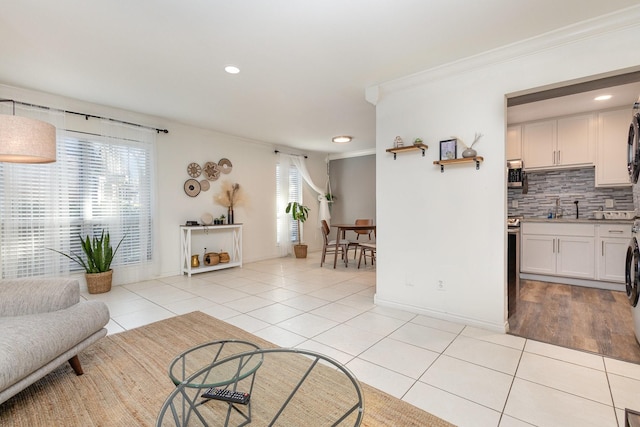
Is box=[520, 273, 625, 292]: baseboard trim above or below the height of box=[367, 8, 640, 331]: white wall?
below

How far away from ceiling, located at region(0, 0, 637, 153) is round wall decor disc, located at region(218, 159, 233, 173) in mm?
1653

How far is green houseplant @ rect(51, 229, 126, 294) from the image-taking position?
379 centimetres

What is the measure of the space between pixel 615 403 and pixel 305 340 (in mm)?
1944

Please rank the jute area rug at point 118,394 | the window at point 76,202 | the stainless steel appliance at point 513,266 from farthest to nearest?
the window at point 76,202
the stainless steel appliance at point 513,266
the jute area rug at point 118,394

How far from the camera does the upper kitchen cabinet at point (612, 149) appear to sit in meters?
3.85

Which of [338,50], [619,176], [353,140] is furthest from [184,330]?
[619,176]

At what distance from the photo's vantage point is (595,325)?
273 cm

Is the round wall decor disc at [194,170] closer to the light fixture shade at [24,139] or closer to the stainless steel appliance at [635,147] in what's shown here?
the light fixture shade at [24,139]

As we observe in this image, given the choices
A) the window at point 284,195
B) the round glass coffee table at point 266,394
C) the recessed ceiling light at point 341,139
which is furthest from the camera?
the window at point 284,195

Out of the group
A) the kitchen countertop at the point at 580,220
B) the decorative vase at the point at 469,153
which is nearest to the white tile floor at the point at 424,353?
the decorative vase at the point at 469,153

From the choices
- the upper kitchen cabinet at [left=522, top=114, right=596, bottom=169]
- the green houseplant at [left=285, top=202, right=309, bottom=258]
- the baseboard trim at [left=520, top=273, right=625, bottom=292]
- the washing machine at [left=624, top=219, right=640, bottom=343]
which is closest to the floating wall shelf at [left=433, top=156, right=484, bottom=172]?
the washing machine at [left=624, top=219, right=640, bottom=343]

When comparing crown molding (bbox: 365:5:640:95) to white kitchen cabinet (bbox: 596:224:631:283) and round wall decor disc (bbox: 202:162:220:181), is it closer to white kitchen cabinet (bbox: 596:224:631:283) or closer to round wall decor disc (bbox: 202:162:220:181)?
white kitchen cabinet (bbox: 596:224:631:283)

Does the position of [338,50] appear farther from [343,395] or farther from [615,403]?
[615,403]

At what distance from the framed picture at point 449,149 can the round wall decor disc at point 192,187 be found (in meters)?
3.96
